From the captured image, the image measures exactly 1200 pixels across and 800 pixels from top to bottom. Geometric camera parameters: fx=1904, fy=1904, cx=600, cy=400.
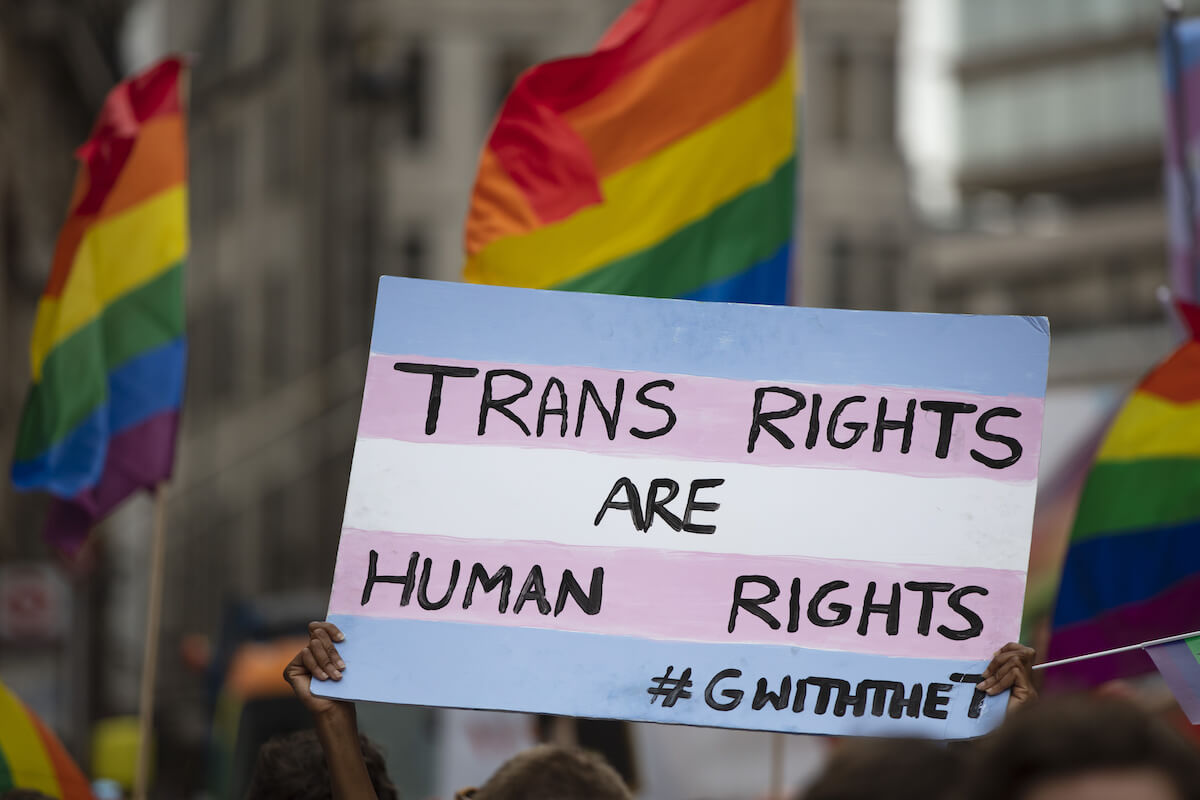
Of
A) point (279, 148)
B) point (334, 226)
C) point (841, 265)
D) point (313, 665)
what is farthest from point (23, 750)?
point (279, 148)

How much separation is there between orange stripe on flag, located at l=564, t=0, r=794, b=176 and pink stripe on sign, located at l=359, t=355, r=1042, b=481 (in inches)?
94.5

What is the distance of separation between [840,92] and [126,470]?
3092 centimetres

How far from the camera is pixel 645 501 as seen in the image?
3.87 meters

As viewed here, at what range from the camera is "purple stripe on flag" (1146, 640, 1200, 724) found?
3736 millimetres

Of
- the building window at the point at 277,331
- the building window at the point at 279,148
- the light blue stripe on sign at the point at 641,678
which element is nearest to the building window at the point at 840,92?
the building window at the point at 279,148

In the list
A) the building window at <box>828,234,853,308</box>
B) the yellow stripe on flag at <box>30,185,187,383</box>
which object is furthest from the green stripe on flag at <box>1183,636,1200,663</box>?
the building window at <box>828,234,853,308</box>

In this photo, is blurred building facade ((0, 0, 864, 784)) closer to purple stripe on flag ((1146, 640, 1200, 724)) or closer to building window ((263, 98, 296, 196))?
building window ((263, 98, 296, 196))

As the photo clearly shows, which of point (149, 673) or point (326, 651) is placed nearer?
point (326, 651)

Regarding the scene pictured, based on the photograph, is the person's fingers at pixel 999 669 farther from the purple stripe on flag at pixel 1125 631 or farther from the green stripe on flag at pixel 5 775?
the green stripe on flag at pixel 5 775

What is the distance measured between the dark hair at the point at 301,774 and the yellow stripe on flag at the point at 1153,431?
2.63 m

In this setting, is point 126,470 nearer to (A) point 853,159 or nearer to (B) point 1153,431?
(B) point 1153,431

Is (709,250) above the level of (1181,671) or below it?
above

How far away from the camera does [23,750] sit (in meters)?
4.77

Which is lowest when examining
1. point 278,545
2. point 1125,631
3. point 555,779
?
point 278,545
